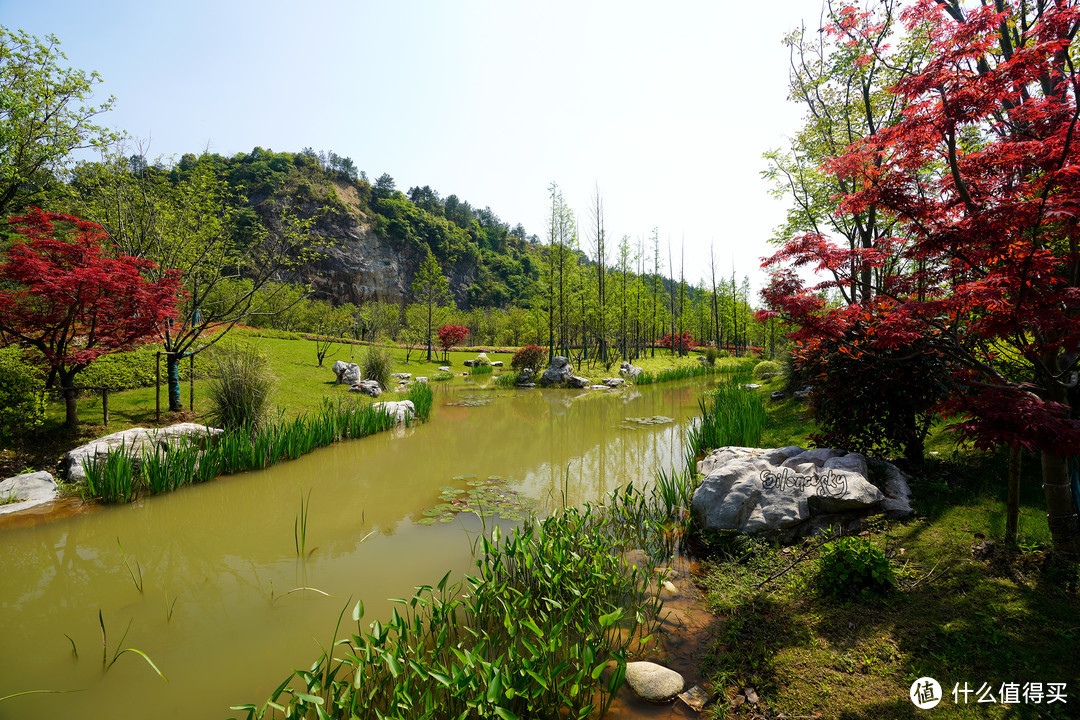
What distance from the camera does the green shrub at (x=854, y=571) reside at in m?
2.50

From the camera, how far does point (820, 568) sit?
107 inches

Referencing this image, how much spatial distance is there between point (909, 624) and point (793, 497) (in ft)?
4.13

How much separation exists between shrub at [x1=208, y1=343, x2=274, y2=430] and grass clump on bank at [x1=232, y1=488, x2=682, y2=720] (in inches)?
211

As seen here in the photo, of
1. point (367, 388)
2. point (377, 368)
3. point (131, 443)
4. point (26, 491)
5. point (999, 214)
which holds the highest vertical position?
point (999, 214)

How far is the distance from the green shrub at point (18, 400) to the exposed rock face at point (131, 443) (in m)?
0.80

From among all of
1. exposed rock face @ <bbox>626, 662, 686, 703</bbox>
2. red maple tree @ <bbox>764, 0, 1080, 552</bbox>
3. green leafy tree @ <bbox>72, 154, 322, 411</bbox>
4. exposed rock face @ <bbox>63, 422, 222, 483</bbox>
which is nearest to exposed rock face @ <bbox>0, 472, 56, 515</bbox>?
exposed rock face @ <bbox>63, 422, 222, 483</bbox>

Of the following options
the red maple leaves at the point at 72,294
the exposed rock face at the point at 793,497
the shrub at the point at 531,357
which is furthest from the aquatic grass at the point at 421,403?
the shrub at the point at 531,357

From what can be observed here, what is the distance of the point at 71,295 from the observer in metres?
5.55

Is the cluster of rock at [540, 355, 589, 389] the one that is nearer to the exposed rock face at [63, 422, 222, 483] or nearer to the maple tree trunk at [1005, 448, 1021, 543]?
the exposed rock face at [63, 422, 222, 483]

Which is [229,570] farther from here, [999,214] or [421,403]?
[421,403]

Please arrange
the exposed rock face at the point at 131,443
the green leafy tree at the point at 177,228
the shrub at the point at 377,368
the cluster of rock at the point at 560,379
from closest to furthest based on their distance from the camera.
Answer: the exposed rock face at the point at 131,443 → the green leafy tree at the point at 177,228 → the shrub at the point at 377,368 → the cluster of rock at the point at 560,379

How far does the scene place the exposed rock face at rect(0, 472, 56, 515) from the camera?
4.41 metres

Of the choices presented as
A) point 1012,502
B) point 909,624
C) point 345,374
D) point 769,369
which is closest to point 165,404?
point 345,374

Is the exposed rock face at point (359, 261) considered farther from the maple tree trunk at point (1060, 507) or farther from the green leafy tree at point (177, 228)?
the maple tree trunk at point (1060, 507)
